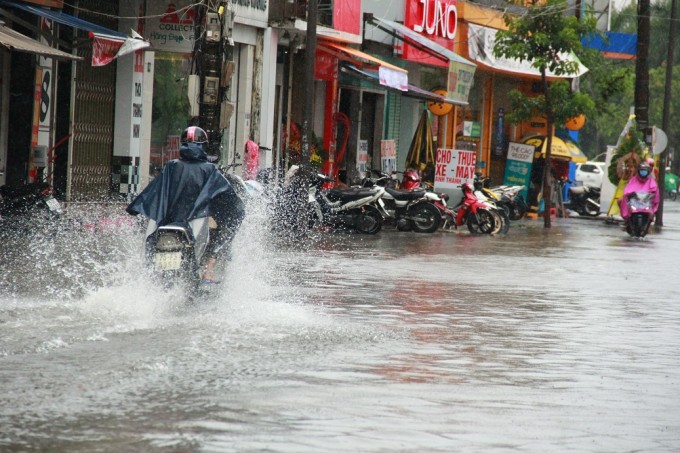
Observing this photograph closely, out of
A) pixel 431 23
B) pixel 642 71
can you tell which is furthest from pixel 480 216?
pixel 642 71

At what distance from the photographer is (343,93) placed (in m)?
35.2

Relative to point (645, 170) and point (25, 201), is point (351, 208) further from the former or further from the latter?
point (645, 170)

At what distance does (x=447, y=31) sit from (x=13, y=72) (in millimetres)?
16657

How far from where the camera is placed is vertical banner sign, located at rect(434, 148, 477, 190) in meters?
31.5

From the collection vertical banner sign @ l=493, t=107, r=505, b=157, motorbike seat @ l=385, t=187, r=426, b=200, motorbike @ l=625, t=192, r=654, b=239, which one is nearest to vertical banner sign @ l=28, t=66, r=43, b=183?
motorbike seat @ l=385, t=187, r=426, b=200

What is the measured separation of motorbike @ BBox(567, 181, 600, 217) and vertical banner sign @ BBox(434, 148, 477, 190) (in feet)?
34.6

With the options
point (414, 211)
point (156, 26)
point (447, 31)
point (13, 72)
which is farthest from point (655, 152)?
point (13, 72)

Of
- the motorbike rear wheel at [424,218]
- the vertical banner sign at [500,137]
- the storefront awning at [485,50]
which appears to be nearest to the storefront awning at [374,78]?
the motorbike rear wheel at [424,218]

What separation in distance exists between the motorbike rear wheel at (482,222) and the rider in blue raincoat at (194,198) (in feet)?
54.7

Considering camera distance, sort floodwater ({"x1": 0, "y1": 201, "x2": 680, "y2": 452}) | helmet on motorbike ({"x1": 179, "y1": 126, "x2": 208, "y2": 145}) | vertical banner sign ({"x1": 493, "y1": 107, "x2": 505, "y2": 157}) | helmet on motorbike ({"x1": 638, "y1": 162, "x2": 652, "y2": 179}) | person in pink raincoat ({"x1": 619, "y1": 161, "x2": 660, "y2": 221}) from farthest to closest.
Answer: vertical banner sign ({"x1": 493, "y1": 107, "x2": 505, "y2": 157}), helmet on motorbike ({"x1": 638, "y1": 162, "x2": 652, "y2": 179}), person in pink raincoat ({"x1": 619, "y1": 161, "x2": 660, "y2": 221}), helmet on motorbike ({"x1": 179, "y1": 126, "x2": 208, "y2": 145}), floodwater ({"x1": 0, "y1": 201, "x2": 680, "y2": 452})

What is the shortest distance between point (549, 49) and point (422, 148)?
484cm

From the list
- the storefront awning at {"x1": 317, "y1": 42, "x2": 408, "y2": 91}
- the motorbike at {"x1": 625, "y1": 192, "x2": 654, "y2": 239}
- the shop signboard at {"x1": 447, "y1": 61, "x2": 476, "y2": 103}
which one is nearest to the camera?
the storefront awning at {"x1": 317, "y1": 42, "x2": 408, "y2": 91}

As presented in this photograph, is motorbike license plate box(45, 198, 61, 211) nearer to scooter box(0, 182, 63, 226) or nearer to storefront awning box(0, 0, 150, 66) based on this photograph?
scooter box(0, 182, 63, 226)

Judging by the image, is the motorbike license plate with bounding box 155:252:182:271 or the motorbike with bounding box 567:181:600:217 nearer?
the motorbike license plate with bounding box 155:252:182:271
